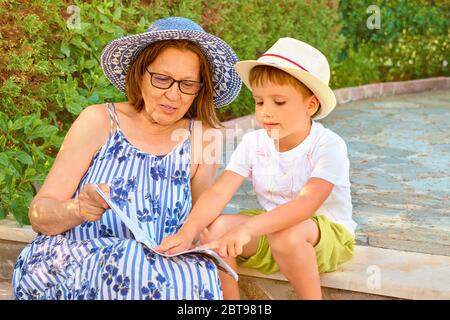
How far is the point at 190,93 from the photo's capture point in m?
3.62

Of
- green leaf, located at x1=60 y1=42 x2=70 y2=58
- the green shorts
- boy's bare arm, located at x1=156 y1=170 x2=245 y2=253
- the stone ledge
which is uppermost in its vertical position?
green leaf, located at x1=60 y1=42 x2=70 y2=58

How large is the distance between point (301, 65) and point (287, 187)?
0.50m

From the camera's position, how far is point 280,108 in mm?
3594

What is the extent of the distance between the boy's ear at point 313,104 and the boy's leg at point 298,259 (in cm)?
49

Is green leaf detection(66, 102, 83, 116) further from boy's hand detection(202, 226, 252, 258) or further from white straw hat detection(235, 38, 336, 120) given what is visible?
boy's hand detection(202, 226, 252, 258)

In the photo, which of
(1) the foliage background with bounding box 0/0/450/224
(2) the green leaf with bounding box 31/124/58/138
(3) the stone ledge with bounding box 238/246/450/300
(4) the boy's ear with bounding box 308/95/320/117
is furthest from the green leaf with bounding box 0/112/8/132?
(4) the boy's ear with bounding box 308/95/320/117

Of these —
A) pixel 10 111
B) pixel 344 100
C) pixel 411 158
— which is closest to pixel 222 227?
pixel 10 111

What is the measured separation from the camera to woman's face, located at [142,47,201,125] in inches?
141

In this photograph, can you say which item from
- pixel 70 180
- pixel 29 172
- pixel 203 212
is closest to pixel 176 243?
pixel 203 212

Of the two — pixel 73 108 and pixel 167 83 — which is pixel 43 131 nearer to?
pixel 73 108

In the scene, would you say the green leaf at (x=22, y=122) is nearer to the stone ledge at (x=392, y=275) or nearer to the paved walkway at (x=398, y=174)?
the stone ledge at (x=392, y=275)

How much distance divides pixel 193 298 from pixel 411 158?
4141mm

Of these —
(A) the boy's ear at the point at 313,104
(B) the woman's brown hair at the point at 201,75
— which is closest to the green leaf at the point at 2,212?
(B) the woman's brown hair at the point at 201,75

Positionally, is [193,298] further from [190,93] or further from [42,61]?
[42,61]
